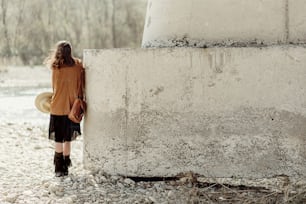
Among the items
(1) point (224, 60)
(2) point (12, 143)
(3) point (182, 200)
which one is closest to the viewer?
(3) point (182, 200)

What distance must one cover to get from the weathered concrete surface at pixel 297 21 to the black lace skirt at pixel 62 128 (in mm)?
2129

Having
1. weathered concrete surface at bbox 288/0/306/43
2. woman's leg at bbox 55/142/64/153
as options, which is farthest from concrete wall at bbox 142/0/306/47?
woman's leg at bbox 55/142/64/153

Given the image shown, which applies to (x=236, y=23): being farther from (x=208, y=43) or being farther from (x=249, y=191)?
(x=249, y=191)

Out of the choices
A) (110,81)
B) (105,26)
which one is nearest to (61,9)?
(105,26)

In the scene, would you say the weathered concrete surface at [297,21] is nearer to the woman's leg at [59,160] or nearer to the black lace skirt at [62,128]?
the black lace skirt at [62,128]

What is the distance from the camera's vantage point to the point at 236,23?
4578mm

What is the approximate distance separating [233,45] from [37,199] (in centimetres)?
212

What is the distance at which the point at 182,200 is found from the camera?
407 centimetres

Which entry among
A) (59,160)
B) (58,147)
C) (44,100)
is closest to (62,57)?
(44,100)

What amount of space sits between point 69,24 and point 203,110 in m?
32.5

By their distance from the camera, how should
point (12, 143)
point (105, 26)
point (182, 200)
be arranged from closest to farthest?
1. point (182, 200)
2. point (12, 143)
3. point (105, 26)

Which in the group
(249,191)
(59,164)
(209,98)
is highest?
(209,98)

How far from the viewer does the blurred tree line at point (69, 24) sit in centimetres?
3409

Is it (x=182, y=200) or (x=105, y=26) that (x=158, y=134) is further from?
(x=105, y=26)
